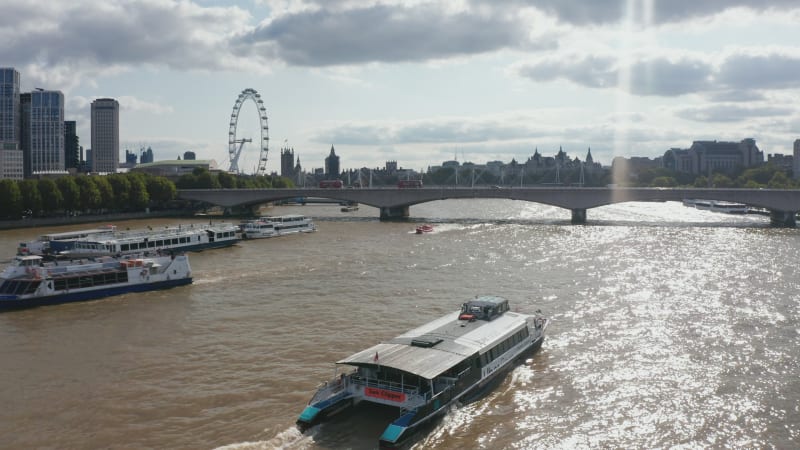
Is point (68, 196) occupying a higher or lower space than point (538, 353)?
higher

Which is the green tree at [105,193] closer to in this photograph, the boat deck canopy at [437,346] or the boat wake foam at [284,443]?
the boat deck canopy at [437,346]

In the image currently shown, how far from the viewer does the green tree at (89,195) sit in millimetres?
89250

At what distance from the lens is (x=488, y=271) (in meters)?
46.2

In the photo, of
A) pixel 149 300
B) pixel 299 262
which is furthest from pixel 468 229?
pixel 149 300

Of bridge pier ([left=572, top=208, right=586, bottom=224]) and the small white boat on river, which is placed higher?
the small white boat on river

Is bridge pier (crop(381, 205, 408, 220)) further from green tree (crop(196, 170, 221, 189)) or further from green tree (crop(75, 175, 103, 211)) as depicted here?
green tree (crop(196, 170, 221, 189))

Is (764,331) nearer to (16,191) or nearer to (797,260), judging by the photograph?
(797,260)

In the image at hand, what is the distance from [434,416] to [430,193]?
79.4 metres

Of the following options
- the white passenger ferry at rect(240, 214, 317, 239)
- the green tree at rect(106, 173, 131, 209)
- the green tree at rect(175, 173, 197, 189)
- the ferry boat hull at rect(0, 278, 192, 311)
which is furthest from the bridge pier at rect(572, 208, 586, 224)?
the green tree at rect(175, 173, 197, 189)

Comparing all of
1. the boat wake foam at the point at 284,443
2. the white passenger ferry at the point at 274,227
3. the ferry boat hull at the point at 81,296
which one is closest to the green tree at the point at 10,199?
the white passenger ferry at the point at 274,227

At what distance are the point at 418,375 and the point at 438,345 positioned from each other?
109 inches

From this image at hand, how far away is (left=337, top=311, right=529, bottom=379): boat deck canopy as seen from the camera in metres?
19.4

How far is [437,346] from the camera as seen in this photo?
2122 cm

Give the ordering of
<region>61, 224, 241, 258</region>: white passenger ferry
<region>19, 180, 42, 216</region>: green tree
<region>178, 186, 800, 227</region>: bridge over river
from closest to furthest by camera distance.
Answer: <region>61, 224, 241, 258</region>: white passenger ferry < <region>19, 180, 42, 216</region>: green tree < <region>178, 186, 800, 227</region>: bridge over river
